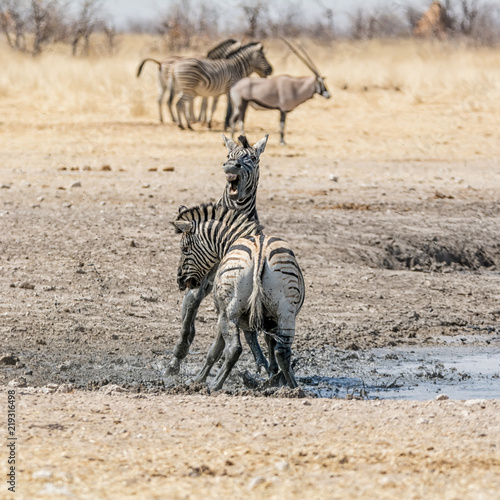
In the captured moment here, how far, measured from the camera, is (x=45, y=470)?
4.32 metres

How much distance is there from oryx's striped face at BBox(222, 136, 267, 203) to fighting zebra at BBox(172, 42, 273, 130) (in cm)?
1320

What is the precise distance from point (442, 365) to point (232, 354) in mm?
1998

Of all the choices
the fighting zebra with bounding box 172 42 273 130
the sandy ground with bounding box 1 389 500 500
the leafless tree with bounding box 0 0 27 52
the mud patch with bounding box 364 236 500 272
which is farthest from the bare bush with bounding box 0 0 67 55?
the sandy ground with bounding box 1 389 500 500

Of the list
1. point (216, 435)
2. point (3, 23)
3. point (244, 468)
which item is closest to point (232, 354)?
point (216, 435)

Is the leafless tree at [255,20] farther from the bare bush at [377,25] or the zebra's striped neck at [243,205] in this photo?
the zebra's striped neck at [243,205]

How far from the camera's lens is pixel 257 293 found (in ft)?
19.1

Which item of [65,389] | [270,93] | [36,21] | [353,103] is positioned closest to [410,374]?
[65,389]

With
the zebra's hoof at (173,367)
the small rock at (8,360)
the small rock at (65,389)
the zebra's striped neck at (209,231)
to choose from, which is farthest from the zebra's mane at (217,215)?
the small rock at (8,360)

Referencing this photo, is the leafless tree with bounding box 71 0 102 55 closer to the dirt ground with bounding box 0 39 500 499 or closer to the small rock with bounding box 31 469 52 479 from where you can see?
the dirt ground with bounding box 0 39 500 499

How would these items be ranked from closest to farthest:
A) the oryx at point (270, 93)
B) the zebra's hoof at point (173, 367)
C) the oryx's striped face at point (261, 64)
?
the zebra's hoof at point (173, 367)
the oryx at point (270, 93)
the oryx's striped face at point (261, 64)

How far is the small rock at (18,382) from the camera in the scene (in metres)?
6.17

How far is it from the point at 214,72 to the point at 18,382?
14.7 m

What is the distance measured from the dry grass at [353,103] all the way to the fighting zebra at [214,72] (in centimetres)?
85

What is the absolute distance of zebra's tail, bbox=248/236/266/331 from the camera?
5816 mm
